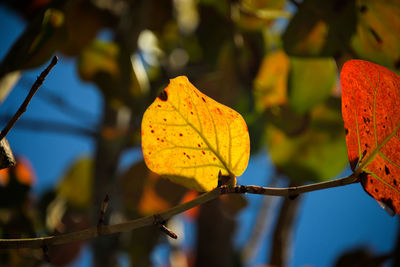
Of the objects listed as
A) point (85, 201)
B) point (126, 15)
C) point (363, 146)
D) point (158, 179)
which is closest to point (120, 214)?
point (158, 179)

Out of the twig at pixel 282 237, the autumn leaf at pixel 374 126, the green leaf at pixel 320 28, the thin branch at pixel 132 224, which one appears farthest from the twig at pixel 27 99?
the twig at pixel 282 237

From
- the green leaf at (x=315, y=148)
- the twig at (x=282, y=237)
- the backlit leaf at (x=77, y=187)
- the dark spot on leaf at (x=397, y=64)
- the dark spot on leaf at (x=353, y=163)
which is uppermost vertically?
the dark spot on leaf at (x=397, y=64)

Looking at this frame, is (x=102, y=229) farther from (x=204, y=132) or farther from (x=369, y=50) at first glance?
(x=369, y=50)

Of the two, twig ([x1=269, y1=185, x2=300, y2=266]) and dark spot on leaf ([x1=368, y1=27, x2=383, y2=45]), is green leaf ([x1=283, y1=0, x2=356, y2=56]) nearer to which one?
dark spot on leaf ([x1=368, y1=27, x2=383, y2=45])

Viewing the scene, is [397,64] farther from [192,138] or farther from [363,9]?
→ [192,138]

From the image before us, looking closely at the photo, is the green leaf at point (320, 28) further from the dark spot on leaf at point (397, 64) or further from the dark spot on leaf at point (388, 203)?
the dark spot on leaf at point (388, 203)

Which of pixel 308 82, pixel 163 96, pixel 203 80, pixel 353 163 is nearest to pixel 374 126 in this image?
pixel 353 163
